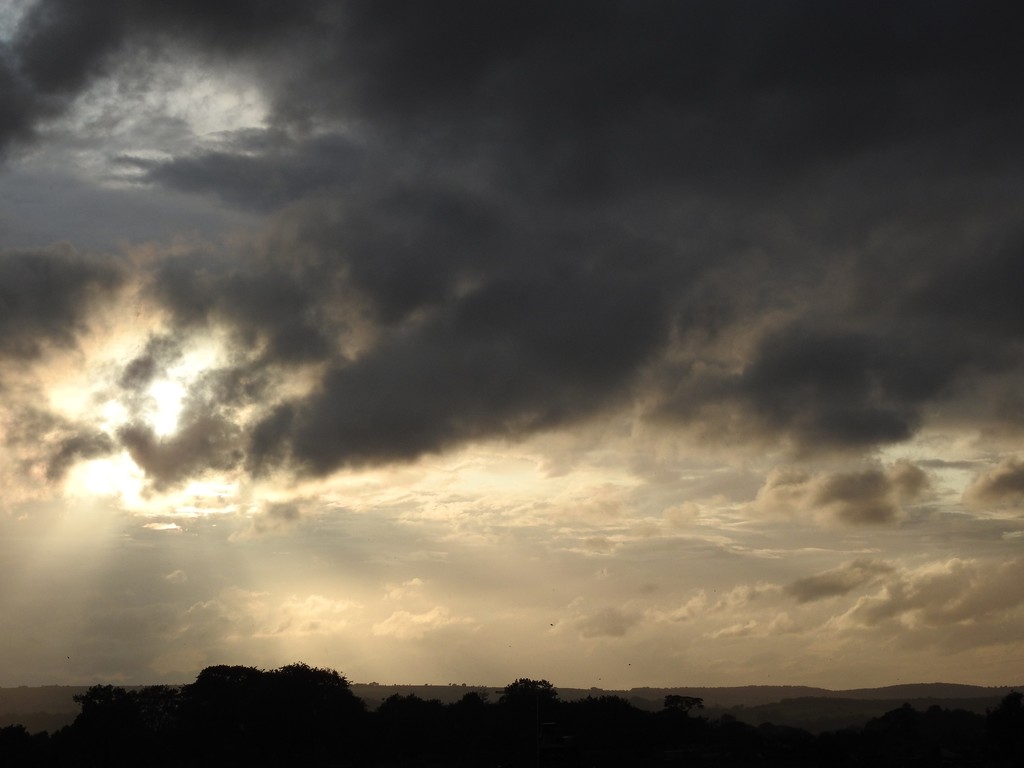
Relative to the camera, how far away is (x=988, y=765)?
19275 centimetres

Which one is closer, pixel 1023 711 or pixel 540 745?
pixel 540 745

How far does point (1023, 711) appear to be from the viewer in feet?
654

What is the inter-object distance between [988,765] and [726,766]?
49379mm

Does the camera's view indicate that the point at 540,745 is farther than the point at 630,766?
No

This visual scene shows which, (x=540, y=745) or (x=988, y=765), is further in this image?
(x=988, y=765)

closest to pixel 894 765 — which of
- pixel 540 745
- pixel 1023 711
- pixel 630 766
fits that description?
pixel 1023 711

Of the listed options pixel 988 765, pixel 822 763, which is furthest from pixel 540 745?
pixel 988 765

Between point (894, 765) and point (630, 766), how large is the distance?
50.3 metres

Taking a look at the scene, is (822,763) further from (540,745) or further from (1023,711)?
(540,745)

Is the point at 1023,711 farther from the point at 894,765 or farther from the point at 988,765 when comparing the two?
the point at 894,765

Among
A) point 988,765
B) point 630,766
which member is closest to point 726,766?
point 630,766

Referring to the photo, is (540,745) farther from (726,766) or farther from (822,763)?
(822,763)

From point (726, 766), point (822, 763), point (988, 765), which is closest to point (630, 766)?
point (726, 766)

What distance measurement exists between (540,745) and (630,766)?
47459 mm
